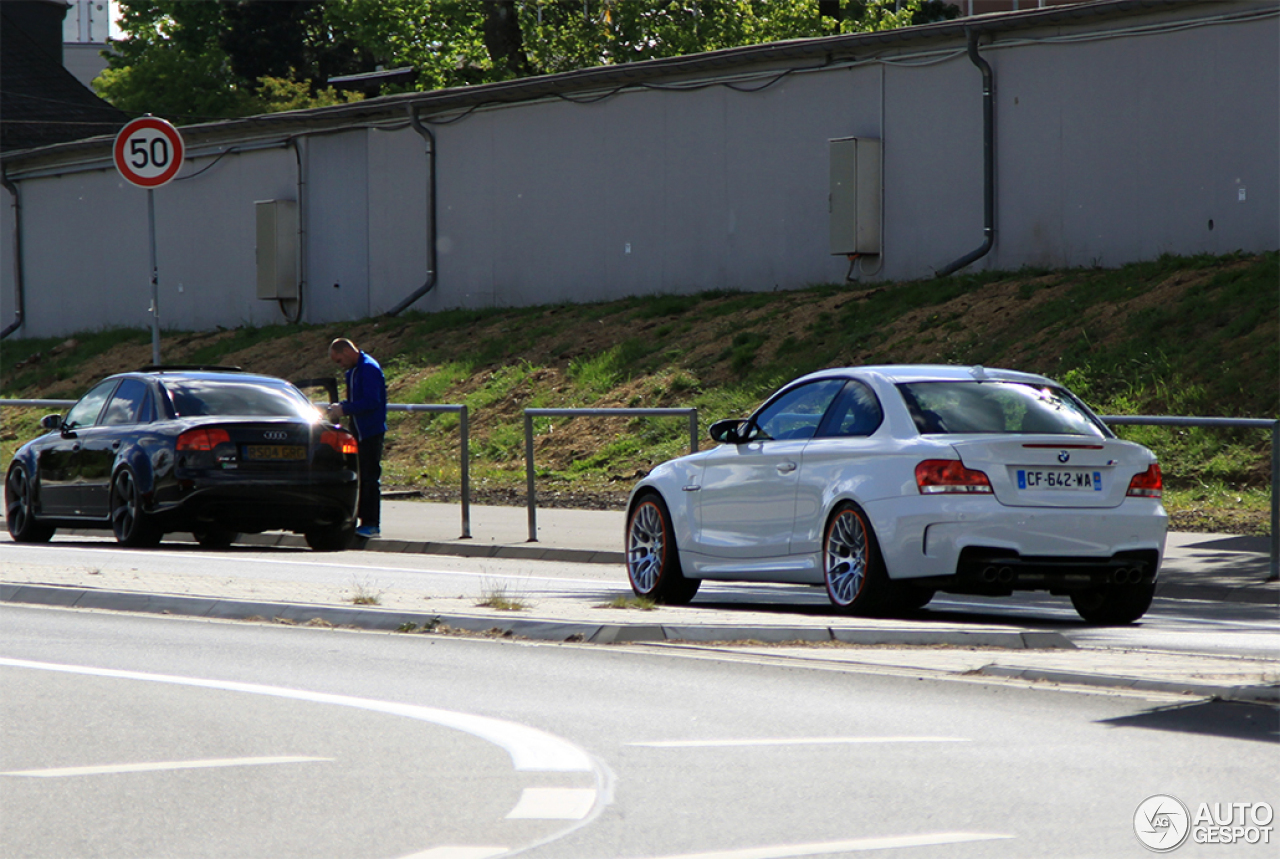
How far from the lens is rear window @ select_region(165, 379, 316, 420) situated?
1653cm

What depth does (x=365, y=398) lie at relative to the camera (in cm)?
1714

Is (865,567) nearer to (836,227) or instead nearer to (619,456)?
(619,456)

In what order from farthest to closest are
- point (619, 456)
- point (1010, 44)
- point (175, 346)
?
point (175, 346) < point (1010, 44) < point (619, 456)

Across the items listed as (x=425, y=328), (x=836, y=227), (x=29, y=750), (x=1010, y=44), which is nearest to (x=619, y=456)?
(x=836, y=227)

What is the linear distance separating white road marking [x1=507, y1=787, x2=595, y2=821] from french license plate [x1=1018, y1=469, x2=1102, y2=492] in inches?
194

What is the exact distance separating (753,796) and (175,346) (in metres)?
32.5

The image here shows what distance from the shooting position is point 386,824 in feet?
18.4

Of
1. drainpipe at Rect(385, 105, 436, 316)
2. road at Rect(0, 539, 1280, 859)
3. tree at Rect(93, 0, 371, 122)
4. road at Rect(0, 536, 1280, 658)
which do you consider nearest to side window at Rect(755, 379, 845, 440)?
road at Rect(0, 536, 1280, 658)

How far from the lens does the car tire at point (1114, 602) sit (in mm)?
10891

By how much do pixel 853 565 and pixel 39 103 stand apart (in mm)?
54180

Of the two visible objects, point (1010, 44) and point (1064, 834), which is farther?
point (1010, 44)

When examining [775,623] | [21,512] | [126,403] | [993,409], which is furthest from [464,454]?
[775,623]

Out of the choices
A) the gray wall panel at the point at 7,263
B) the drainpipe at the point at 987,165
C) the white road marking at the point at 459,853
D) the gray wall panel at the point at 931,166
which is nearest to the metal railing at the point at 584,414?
the drainpipe at the point at 987,165

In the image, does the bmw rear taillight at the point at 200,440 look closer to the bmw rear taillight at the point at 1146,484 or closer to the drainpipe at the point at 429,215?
the bmw rear taillight at the point at 1146,484
